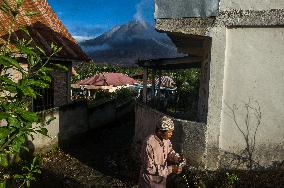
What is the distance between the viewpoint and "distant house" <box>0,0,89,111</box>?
13.5 metres

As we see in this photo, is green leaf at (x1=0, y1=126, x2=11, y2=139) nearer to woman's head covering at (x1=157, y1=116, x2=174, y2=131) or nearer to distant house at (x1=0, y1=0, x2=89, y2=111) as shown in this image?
woman's head covering at (x1=157, y1=116, x2=174, y2=131)

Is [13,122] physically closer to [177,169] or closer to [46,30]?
[177,169]

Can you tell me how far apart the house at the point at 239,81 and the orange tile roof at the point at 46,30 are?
634 cm

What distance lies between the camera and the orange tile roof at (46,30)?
13.1 m

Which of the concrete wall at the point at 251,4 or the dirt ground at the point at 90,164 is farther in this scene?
the dirt ground at the point at 90,164

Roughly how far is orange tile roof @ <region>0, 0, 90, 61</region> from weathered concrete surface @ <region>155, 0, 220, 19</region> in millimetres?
5492

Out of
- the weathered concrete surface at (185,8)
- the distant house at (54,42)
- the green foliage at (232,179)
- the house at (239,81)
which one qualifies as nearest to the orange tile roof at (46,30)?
the distant house at (54,42)

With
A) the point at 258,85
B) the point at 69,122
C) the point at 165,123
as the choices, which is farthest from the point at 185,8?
the point at 69,122

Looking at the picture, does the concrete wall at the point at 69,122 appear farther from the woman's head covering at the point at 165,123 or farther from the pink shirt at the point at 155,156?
the woman's head covering at the point at 165,123

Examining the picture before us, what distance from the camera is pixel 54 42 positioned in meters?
13.9

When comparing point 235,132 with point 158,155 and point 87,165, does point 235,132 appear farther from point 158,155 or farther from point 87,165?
point 87,165

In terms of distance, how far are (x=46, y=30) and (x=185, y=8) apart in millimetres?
8308

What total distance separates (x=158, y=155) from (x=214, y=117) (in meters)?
3.04

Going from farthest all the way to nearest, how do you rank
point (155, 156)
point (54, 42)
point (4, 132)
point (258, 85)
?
point (54, 42), point (258, 85), point (155, 156), point (4, 132)
